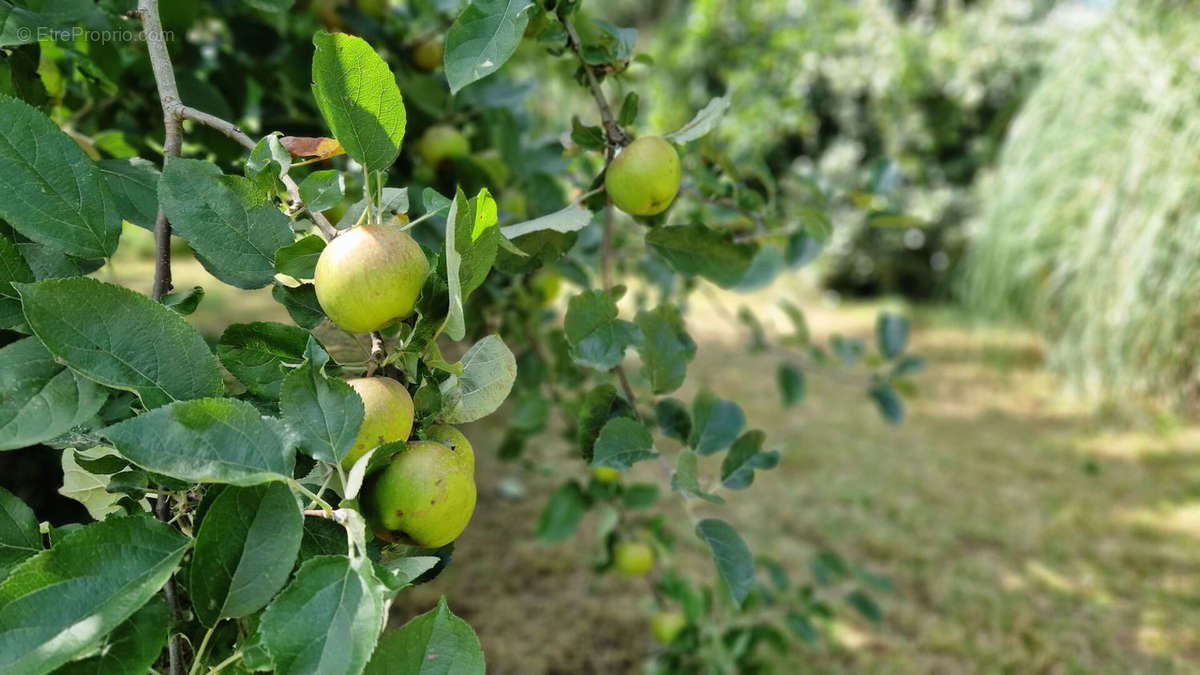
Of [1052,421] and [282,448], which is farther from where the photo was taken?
[1052,421]

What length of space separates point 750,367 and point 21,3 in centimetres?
360

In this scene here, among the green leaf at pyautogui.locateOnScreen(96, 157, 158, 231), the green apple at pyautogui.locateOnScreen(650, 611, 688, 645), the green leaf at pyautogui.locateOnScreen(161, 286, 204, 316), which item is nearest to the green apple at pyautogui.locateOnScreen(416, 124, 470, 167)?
the green leaf at pyautogui.locateOnScreen(96, 157, 158, 231)

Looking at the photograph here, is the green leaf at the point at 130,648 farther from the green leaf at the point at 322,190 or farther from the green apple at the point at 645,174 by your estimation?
the green apple at the point at 645,174

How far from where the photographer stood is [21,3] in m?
0.58

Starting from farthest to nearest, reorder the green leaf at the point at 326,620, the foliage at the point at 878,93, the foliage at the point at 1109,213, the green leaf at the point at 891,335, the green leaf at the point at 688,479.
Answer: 1. the foliage at the point at 878,93
2. the foliage at the point at 1109,213
3. the green leaf at the point at 891,335
4. the green leaf at the point at 688,479
5. the green leaf at the point at 326,620

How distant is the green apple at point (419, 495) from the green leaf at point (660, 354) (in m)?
0.27

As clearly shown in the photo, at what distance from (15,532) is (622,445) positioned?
0.35 m

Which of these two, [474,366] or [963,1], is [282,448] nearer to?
[474,366]

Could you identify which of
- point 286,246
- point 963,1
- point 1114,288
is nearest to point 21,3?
point 286,246

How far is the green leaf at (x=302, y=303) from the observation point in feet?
1.41

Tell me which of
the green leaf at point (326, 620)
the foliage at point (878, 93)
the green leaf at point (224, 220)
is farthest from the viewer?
the foliage at point (878, 93)

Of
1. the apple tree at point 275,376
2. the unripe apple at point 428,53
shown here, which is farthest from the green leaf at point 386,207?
the unripe apple at point 428,53

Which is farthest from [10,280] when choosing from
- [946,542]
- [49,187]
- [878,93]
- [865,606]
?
[878,93]

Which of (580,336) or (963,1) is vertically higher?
(963,1)
